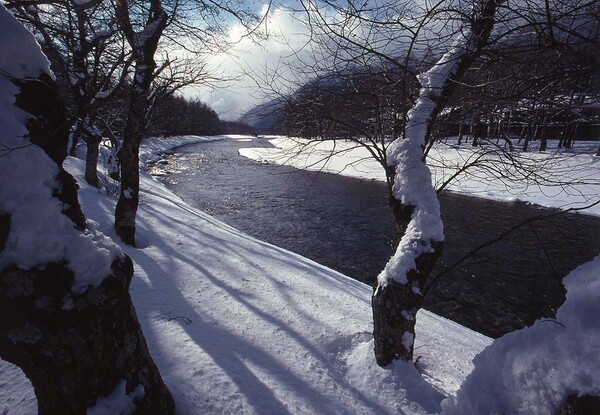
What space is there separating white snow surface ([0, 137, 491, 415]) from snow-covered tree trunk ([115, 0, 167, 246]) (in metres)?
0.54

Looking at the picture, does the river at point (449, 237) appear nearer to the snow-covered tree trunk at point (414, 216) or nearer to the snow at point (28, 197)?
Answer: the snow-covered tree trunk at point (414, 216)

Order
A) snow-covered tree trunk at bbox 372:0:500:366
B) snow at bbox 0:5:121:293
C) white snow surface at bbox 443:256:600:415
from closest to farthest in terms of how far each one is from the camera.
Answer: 1. white snow surface at bbox 443:256:600:415
2. snow at bbox 0:5:121:293
3. snow-covered tree trunk at bbox 372:0:500:366

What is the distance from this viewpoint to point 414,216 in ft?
10.6

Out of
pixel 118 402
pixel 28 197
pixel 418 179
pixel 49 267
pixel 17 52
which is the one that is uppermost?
pixel 17 52

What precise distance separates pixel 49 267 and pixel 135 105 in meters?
4.89

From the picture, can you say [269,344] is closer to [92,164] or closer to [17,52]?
[17,52]

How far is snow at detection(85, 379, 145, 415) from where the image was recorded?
1.80 metres

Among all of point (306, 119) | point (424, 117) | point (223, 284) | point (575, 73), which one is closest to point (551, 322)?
point (575, 73)

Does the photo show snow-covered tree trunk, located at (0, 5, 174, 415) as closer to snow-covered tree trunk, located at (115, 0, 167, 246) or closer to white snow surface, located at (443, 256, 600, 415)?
white snow surface, located at (443, 256, 600, 415)

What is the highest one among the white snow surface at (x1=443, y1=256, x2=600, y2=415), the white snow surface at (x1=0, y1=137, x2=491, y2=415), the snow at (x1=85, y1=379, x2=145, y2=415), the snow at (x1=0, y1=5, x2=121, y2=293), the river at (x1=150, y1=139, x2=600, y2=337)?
the snow at (x1=0, y1=5, x2=121, y2=293)

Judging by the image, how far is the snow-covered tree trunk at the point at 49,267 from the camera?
1527 mm

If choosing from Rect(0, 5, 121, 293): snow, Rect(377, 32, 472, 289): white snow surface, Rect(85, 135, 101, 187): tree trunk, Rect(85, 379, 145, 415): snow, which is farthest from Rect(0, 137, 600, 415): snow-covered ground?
Rect(85, 135, 101, 187): tree trunk

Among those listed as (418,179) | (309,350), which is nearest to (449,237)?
(418,179)

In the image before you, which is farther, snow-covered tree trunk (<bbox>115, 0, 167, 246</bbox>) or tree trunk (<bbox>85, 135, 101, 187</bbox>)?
tree trunk (<bbox>85, 135, 101, 187</bbox>)
